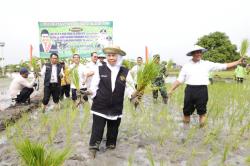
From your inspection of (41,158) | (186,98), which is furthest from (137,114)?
(41,158)

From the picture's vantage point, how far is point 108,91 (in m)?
3.90

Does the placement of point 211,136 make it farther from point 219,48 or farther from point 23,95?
point 219,48

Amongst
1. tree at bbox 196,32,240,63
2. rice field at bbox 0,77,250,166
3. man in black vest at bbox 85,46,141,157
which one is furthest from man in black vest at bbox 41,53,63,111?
tree at bbox 196,32,240,63

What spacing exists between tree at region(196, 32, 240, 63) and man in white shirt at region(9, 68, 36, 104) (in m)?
39.6

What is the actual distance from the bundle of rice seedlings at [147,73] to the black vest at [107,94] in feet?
0.92

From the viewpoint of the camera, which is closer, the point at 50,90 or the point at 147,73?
the point at 147,73

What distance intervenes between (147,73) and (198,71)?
1.67 metres

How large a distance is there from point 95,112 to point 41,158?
176 centimetres

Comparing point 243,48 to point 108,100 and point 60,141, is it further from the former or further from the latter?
point 60,141

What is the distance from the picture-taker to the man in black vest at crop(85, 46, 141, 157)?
389 cm

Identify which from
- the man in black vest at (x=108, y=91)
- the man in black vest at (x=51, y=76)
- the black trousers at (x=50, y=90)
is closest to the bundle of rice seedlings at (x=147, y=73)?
the man in black vest at (x=108, y=91)

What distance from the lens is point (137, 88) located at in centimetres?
382

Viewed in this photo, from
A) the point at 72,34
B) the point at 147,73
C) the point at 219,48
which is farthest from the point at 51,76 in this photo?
the point at 219,48

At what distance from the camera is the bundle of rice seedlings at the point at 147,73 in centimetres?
365
